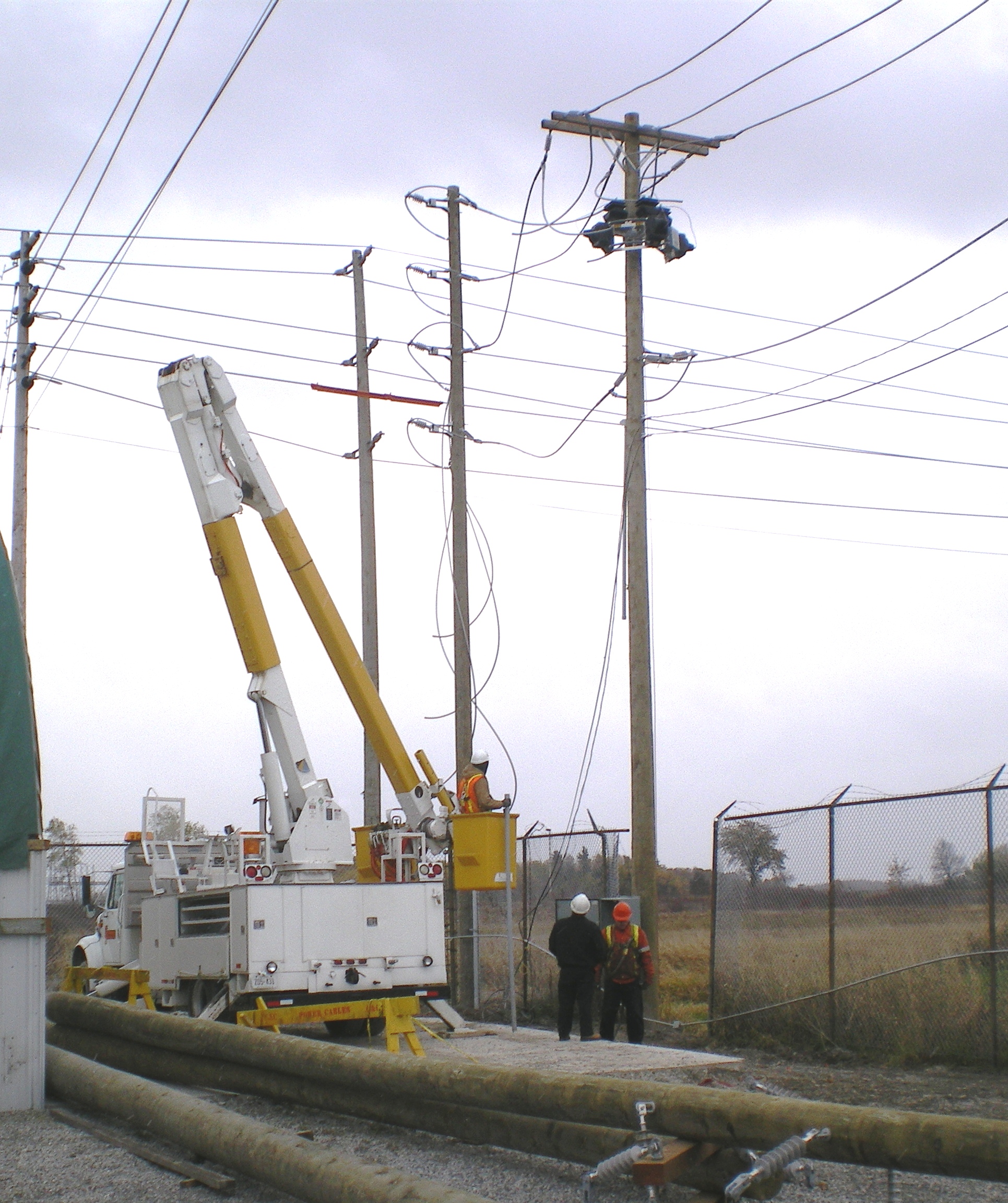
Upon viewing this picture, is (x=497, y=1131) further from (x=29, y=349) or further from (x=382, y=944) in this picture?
(x=29, y=349)

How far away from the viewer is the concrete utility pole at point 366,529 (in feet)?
62.0

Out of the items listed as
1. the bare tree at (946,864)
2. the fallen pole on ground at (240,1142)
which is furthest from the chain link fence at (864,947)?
the fallen pole on ground at (240,1142)

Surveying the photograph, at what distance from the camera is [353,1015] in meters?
12.6

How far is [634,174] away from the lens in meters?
16.0

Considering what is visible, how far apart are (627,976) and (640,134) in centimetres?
1005

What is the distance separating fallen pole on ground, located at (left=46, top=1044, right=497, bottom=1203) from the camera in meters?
6.30

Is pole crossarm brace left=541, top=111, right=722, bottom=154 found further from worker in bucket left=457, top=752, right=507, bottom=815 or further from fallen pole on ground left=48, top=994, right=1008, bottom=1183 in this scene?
fallen pole on ground left=48, top=994, right=1008, bottom=1183

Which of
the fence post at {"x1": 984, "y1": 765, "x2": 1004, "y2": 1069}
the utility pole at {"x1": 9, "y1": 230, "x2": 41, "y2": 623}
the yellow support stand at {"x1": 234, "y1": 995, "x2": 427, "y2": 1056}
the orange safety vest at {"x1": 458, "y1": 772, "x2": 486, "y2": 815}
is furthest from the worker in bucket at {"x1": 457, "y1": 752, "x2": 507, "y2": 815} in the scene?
the utility pole at {"x1": 9, "y1": 230, "x2": 41, "y2": 623}

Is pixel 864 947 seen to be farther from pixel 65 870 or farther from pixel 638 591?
pixel 65 870

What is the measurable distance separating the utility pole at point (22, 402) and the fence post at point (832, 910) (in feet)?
40.7

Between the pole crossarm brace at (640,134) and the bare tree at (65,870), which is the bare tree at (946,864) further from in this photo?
the bare tree at (65,870)

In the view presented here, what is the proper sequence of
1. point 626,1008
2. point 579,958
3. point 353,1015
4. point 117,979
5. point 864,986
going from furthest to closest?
1. point 117,979
2. point 579,958
3. point 626,1008
4. point 864,986
5. point 353,1015

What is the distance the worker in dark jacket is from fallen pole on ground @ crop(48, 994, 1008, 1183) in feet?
16.6

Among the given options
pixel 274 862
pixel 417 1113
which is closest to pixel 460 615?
pixel 274 862
